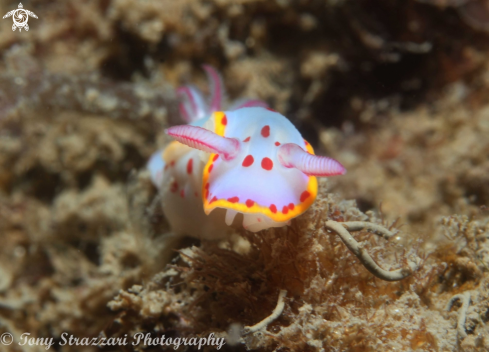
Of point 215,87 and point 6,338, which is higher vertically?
point 215,87

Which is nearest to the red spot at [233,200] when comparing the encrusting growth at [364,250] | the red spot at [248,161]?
the red spot at [248,161]

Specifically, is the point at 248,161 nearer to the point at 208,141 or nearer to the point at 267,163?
the point at 267,163

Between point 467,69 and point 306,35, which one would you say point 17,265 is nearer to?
point 306,35

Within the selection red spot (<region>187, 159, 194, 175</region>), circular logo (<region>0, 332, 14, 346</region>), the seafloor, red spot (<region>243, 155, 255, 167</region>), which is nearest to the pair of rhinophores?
red spot (<region>243, 155, 255, 167</region>)

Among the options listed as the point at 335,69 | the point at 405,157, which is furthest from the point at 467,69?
the point at 335,69

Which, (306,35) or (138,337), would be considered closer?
(138,337)

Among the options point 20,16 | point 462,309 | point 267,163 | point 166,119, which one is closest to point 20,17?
point 20,16

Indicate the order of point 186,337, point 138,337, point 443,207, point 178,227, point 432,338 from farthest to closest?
1. point 443,207
2. point 178,227
3. point 138,337
4. point 186,337
5. point 432,338
